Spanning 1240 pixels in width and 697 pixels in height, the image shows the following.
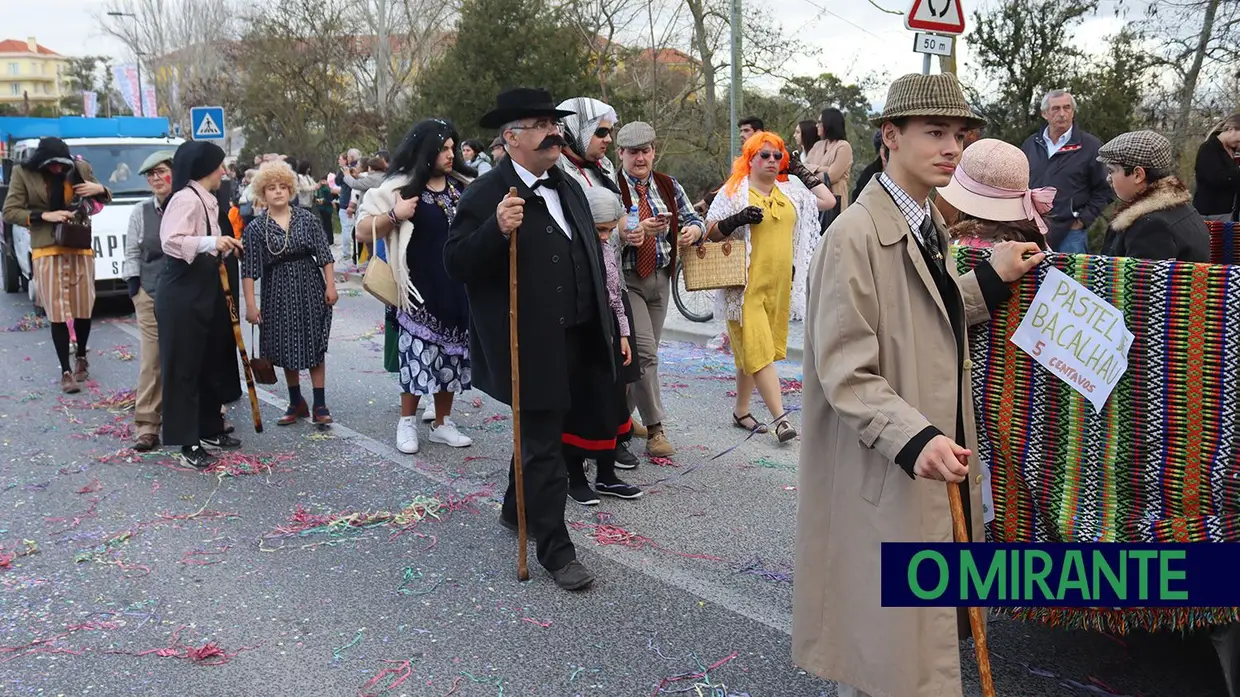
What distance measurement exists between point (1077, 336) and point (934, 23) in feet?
16.8

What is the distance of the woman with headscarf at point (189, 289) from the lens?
6.32m

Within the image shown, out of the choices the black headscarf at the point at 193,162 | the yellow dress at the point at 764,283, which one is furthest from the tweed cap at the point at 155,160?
the yellow dress at the point at 764,283

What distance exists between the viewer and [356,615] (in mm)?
4203

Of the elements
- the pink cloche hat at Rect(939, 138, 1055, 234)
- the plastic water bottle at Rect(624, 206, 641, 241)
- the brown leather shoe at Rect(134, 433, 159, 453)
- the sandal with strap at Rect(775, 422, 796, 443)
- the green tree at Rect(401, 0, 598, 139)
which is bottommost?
the brown leather shoe at Rect(134, 433, 159, 453)

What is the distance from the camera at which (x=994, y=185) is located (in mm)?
3385

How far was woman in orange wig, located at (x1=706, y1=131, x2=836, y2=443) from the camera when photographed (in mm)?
6441

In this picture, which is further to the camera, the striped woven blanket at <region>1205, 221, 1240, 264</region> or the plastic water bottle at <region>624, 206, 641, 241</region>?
the plastic water bottle at <region>624, 206, 641, 241</region>

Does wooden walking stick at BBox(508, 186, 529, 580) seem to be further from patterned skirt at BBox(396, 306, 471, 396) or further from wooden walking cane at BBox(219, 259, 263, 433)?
wooden walking cane at BBox(219, 259, 263, 433)

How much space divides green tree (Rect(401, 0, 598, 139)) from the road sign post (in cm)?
1138

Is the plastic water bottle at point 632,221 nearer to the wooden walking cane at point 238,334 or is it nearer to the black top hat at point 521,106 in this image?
the black top hat at point 521,106

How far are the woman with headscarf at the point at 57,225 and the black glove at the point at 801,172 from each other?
568 cm

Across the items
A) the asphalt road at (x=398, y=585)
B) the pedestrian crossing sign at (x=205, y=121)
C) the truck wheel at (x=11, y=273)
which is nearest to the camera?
the asphalt road at (x=398, y=585)

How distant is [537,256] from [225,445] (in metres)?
3.39

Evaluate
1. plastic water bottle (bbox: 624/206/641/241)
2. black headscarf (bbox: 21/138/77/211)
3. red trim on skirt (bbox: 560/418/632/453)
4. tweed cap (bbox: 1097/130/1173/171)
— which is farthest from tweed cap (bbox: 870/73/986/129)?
black headscarf (bbox: 21/138/77/211)
